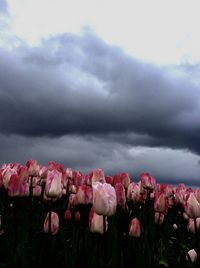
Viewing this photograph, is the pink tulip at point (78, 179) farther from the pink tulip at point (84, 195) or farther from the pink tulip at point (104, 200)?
the pink tulip at point (104, 200)

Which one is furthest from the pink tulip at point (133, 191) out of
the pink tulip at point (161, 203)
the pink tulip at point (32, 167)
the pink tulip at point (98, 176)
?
A: the pink tulip at point (32, 167)

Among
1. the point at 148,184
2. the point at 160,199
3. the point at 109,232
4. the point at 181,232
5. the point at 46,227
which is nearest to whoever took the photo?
the point at 46,227

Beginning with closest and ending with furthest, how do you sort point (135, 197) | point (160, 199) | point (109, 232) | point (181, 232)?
point (160, 199), point (109, 232), point (135, 197), point (181, 232)

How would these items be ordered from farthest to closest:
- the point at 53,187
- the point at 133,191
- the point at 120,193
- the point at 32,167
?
1. the point at 32,167
2. the point at 133,191
3. the point at 120,193
4. the point at 53,187

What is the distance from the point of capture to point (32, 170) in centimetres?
1006

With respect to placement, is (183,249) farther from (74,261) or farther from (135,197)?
(74,261)

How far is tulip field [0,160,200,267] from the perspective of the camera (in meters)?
6.56

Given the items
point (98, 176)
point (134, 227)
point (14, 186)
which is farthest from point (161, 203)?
point (14, 186)

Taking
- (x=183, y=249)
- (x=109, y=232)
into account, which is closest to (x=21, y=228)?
(x=109, y=232)

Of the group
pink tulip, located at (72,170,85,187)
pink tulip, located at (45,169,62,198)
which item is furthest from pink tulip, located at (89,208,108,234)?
pink tulip, located at (72,170,85,187)

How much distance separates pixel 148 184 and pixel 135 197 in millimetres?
763

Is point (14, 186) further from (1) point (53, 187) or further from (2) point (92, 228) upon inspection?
(2) point (92, 228)

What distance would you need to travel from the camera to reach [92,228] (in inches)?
250

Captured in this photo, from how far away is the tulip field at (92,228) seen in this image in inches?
258
